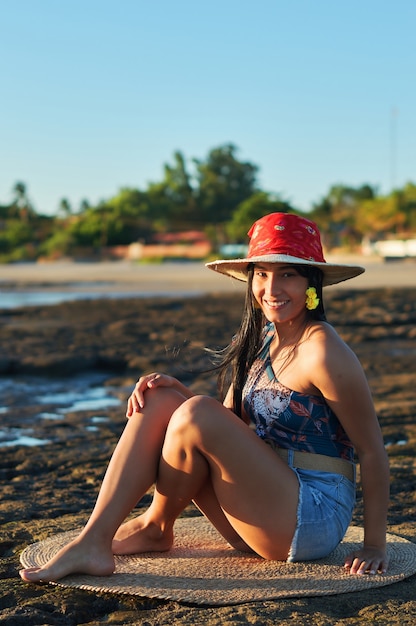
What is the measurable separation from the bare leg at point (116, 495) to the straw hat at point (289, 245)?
1.92 feet

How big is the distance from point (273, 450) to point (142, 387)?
460 millimetres

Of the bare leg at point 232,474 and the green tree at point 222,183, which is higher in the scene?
the green tree at point 222,183

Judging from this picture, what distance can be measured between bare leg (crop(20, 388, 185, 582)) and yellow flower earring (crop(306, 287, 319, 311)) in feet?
1.86

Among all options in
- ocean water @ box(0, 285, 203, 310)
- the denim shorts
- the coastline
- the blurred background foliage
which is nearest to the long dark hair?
the denim shorts

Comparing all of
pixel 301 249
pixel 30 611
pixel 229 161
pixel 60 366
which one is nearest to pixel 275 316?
pixel 301 249

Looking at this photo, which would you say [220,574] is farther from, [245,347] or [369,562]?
[245,347]

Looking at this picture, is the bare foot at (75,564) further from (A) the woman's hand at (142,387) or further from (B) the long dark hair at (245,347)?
(B) the long dark hair at (245,347)

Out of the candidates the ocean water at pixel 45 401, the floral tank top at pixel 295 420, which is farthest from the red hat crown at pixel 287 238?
the ocean water at pixel 45 401

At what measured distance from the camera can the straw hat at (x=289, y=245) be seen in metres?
2.90

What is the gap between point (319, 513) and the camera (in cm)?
286

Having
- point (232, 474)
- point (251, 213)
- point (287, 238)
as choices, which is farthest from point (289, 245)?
point (251, 213)

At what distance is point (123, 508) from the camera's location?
9.32ft

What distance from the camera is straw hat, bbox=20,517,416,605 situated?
8.91ft

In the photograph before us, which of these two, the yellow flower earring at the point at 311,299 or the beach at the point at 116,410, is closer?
the beach at the point at 116,410
